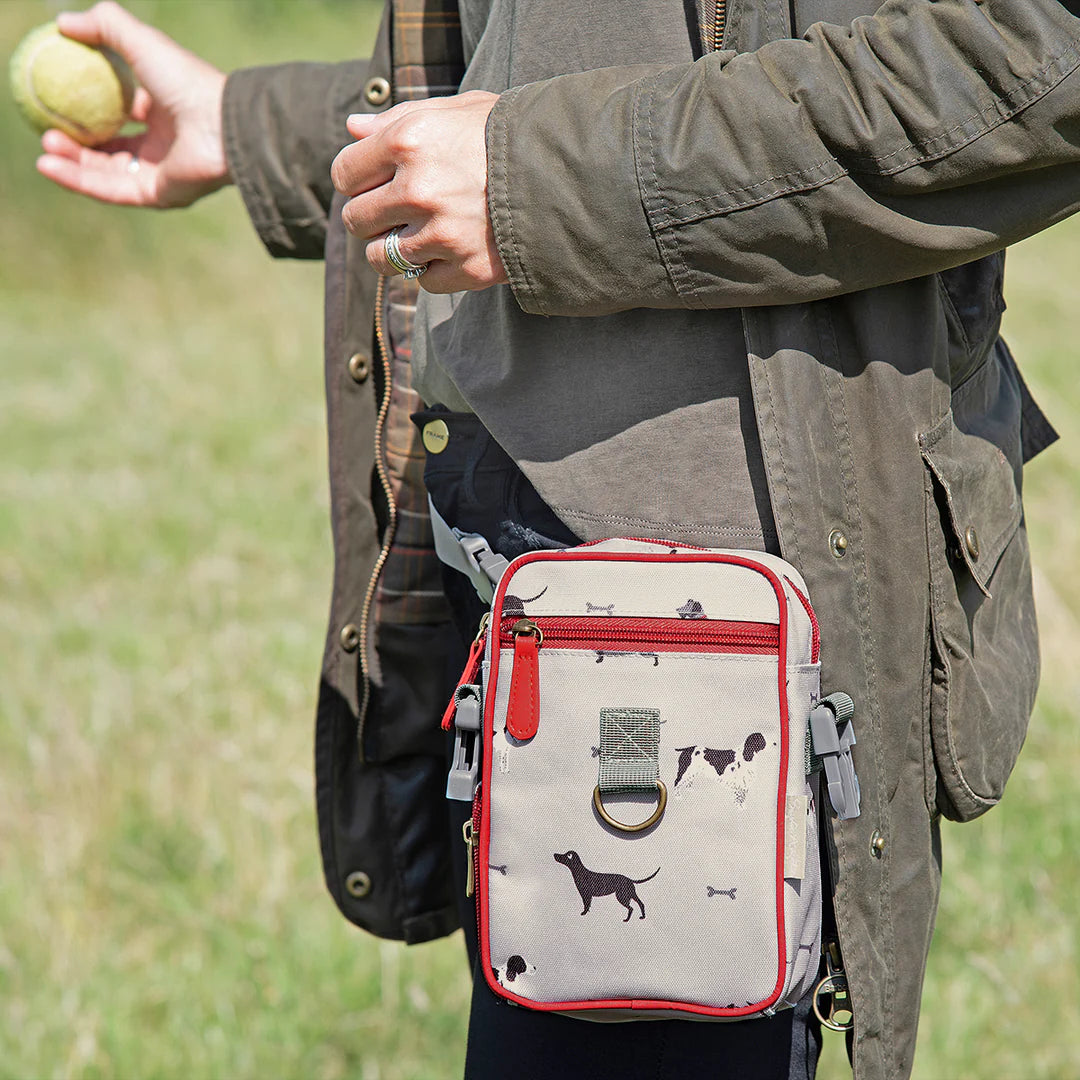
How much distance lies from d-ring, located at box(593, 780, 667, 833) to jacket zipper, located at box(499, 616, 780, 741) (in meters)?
0.08

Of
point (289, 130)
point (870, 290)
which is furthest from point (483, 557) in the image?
point (289, 130)

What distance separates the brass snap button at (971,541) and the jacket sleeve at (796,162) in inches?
9.7

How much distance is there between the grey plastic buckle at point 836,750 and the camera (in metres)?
1.01

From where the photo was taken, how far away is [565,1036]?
3.77ft

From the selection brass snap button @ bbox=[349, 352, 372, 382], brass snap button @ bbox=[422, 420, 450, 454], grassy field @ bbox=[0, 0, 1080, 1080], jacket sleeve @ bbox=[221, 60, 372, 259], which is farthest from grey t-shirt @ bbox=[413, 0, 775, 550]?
grassy field @ bbox=[0, 0, 1080, 1080]

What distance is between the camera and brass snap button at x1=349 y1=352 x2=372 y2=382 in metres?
1.58

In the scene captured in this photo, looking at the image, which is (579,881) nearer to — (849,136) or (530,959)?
(530,959)

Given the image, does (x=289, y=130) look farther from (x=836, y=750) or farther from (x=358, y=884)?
(x=836, y=750)

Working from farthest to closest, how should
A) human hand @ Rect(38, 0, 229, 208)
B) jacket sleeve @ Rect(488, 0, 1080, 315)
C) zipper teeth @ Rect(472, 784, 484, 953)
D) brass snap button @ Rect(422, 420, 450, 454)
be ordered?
1. human hand @ Rect(38, 0, 229, 208)
2. brass snap button @ Rect(422, 420, 450, 454)
3. zipper teeth @ Rect(472, 784, 484, 953)
4. jacket sleeve @ Rect(488, 0, 1080, 315)

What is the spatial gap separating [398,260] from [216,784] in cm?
200

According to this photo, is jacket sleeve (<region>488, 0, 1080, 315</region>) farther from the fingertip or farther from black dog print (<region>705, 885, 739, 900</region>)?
the fingertip

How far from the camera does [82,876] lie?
2557 mm

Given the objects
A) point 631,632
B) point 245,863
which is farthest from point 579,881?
point 245,863

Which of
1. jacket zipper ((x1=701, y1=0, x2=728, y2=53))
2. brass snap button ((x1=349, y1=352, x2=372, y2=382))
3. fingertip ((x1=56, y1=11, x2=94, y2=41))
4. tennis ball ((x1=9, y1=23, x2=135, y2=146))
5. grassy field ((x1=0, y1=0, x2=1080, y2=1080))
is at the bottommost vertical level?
grassy field ((x1=0, y1=0, x2=1080, y2=1080))
